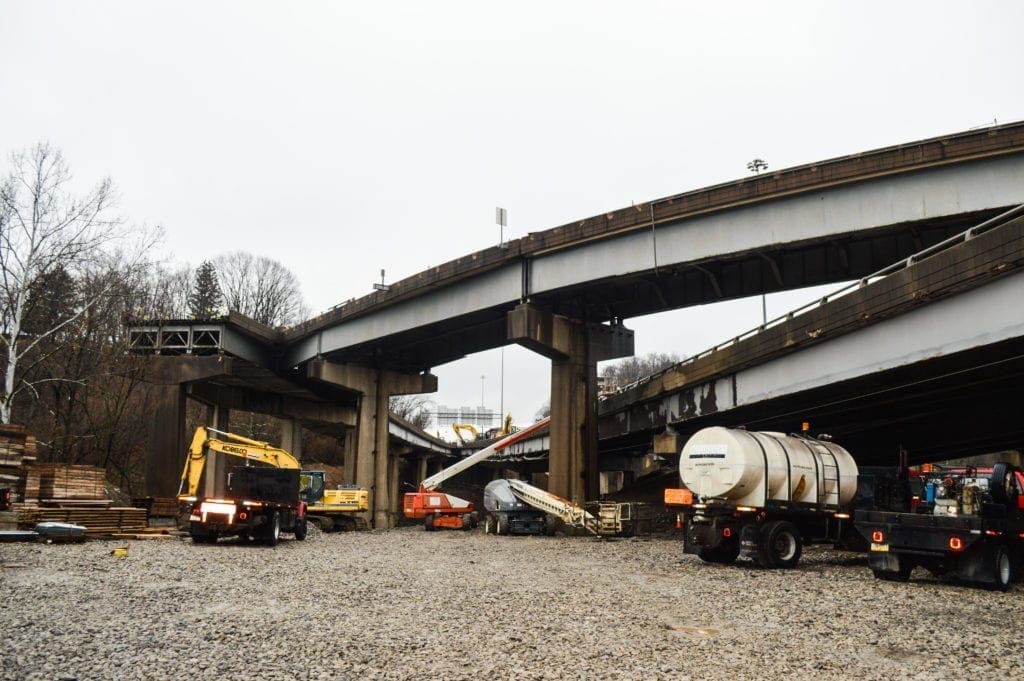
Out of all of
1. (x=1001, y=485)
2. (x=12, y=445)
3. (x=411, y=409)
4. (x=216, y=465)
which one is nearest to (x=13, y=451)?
(x=12, y=445)

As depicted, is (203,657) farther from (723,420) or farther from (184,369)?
(184,369)

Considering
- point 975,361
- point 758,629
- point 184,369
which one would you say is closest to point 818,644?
point 758,629

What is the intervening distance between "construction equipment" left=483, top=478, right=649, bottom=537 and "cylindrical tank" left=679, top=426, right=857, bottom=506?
1094 centimetres

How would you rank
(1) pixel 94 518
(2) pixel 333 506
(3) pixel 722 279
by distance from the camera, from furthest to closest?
(2) pixel 333 506 < (3) pixel 722 279 < (1) pixel 94 518

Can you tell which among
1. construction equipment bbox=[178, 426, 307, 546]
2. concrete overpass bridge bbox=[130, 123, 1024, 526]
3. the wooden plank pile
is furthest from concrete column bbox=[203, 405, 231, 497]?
construction equipment bbox=[178, 426, 307, 546]

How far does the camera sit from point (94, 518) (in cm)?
2552

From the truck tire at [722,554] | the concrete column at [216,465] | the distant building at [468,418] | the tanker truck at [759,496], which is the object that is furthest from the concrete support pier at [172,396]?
the distant building at [468,418]

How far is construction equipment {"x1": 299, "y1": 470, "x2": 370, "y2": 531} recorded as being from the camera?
34.3 meters

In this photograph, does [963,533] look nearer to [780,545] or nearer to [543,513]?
[780,545]

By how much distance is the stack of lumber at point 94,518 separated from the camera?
23766 mm

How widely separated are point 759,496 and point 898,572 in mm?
3561

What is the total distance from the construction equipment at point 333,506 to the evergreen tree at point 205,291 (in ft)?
190

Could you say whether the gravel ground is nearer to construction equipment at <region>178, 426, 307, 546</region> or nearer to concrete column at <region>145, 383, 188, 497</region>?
construction equipment at <region>178, 426, 307, 546</region>

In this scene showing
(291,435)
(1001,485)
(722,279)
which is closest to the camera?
(1001,485)
